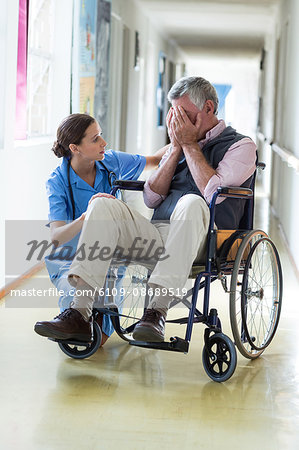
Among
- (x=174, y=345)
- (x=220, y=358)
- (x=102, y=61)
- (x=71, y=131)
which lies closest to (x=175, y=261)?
(x=174, y=345)

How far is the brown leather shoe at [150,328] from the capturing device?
238 centimetres

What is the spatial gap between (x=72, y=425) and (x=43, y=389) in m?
0.34

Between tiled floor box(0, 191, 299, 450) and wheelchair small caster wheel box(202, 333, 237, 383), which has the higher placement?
wheelchair small caster wheel box(202, 333, 237, 383)

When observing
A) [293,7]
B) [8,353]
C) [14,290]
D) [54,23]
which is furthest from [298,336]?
[293,7]

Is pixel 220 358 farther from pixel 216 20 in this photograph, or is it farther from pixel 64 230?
pixel 216 20

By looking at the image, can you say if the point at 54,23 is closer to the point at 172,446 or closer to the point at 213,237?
the point at 213,237

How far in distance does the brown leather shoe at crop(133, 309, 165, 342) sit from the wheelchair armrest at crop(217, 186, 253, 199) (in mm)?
481

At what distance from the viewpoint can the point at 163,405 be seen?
7.46 ft

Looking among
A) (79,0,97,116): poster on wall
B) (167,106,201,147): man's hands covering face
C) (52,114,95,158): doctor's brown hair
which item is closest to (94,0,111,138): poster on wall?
(79,0,97,116): poster on wall

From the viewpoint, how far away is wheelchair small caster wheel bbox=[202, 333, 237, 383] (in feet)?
8.08

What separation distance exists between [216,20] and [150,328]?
8725mm

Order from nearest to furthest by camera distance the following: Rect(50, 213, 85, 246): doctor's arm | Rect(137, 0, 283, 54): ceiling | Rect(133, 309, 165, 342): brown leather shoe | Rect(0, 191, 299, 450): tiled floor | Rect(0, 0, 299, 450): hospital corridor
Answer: Rect(0, 191, 299, 450): tiled floor → Rect(0, 0, 299, 450): hospital corridor → Rect(133, 309, 165, 342): brown leather shoe → Rect(50, 213, 85, 246): doctor's arm → Rect(137, 0, 283, 54): ceiling

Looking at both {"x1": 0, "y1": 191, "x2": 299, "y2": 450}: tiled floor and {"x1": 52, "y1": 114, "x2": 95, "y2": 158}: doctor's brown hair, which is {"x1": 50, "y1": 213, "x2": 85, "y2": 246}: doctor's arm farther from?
{"x1": 0, "y1": 191, "x2": 299, "y2": 450}: tiled floor

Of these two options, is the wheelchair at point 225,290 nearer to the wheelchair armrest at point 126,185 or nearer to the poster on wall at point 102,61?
the wheelchair armrest at point 126,185
